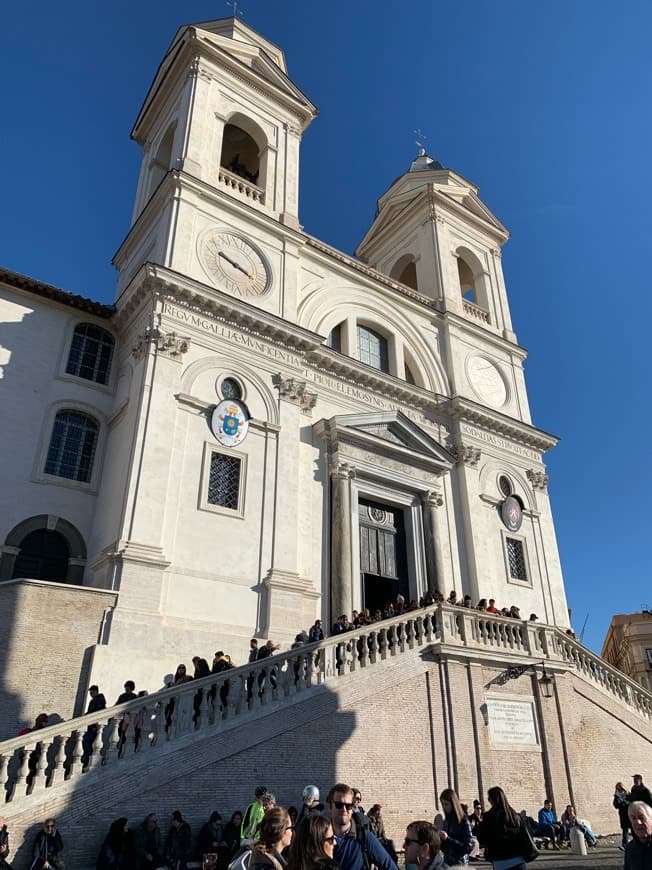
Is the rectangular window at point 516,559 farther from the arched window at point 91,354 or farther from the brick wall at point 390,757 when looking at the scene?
the arched window at point 91,354

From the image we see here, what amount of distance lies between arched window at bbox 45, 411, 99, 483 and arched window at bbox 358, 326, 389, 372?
8942 millimetres

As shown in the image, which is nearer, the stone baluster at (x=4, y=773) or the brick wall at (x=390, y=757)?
the stone baluster at (x=4, y=773)

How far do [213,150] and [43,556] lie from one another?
1326cm

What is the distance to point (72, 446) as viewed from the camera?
16.6 meters

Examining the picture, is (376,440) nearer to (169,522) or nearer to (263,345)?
(263,345)

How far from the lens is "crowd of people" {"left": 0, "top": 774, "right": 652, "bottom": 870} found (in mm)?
3818

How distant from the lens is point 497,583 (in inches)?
800

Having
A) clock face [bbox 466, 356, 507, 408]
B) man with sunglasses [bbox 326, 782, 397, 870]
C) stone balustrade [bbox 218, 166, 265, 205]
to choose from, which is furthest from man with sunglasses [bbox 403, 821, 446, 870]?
clock face [bbox 466, 356, 507, 408]

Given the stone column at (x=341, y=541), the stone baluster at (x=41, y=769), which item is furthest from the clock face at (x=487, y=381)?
the stone baluster at (x=41, y=769)

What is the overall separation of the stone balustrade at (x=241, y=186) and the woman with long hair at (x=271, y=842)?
775 inches

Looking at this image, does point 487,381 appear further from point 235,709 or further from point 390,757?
point 235,709

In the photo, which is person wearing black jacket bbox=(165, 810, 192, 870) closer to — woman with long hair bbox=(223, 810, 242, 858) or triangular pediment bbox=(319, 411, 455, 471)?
woman with long hair bbox=(223, 810, 242, 858)

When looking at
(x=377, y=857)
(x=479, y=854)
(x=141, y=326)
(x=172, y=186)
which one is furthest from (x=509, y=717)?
(x=172, y=186)

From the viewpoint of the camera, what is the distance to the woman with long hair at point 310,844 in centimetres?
344
